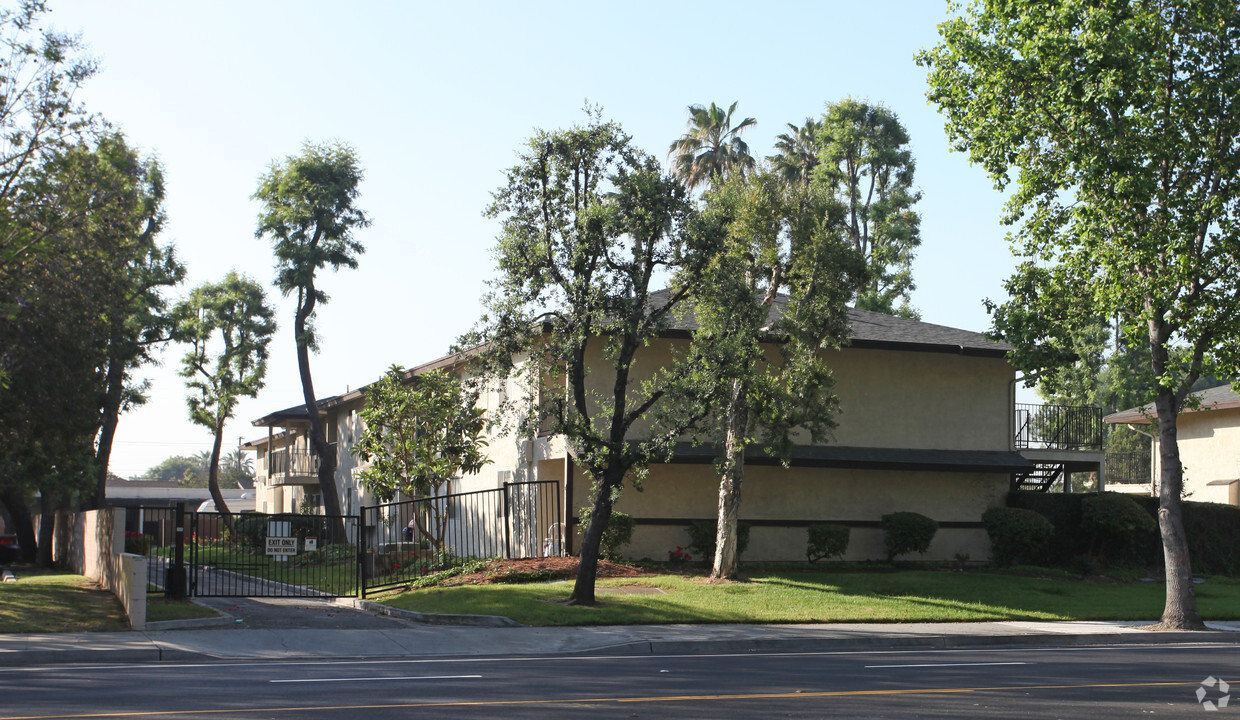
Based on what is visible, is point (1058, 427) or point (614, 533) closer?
point (614, 533)

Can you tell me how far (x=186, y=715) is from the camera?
863cm

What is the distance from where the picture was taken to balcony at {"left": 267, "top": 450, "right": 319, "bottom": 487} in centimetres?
4450

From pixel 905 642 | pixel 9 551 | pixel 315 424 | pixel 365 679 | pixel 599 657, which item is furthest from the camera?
pixel 315 424

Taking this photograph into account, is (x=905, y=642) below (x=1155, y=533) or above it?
below

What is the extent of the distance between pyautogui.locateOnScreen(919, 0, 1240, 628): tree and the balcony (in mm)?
31543

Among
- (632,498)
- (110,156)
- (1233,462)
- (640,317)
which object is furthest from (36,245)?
(1233,462)

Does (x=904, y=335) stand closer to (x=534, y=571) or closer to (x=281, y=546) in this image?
(x=534, y=571)

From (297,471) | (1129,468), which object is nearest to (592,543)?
(297,471)

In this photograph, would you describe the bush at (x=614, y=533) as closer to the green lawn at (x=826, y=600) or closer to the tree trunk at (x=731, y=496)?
the green lawn at (x=826, y=600)

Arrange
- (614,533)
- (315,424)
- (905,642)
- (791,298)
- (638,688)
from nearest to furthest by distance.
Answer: (638,688) → (905,642) → (791,298) → (614,533) → (315,424)

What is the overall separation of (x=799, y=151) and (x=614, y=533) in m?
31.0

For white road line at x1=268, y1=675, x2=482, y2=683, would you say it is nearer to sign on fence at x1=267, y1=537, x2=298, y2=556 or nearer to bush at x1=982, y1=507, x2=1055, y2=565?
sign on fence at x1=267, y1=537, x2=298, y2=556

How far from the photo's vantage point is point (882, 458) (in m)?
25.5

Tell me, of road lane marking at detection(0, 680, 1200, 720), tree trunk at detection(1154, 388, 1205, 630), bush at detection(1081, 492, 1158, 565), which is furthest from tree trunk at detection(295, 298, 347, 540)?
road lane marking at detection(0, 680, 1200, 720)
